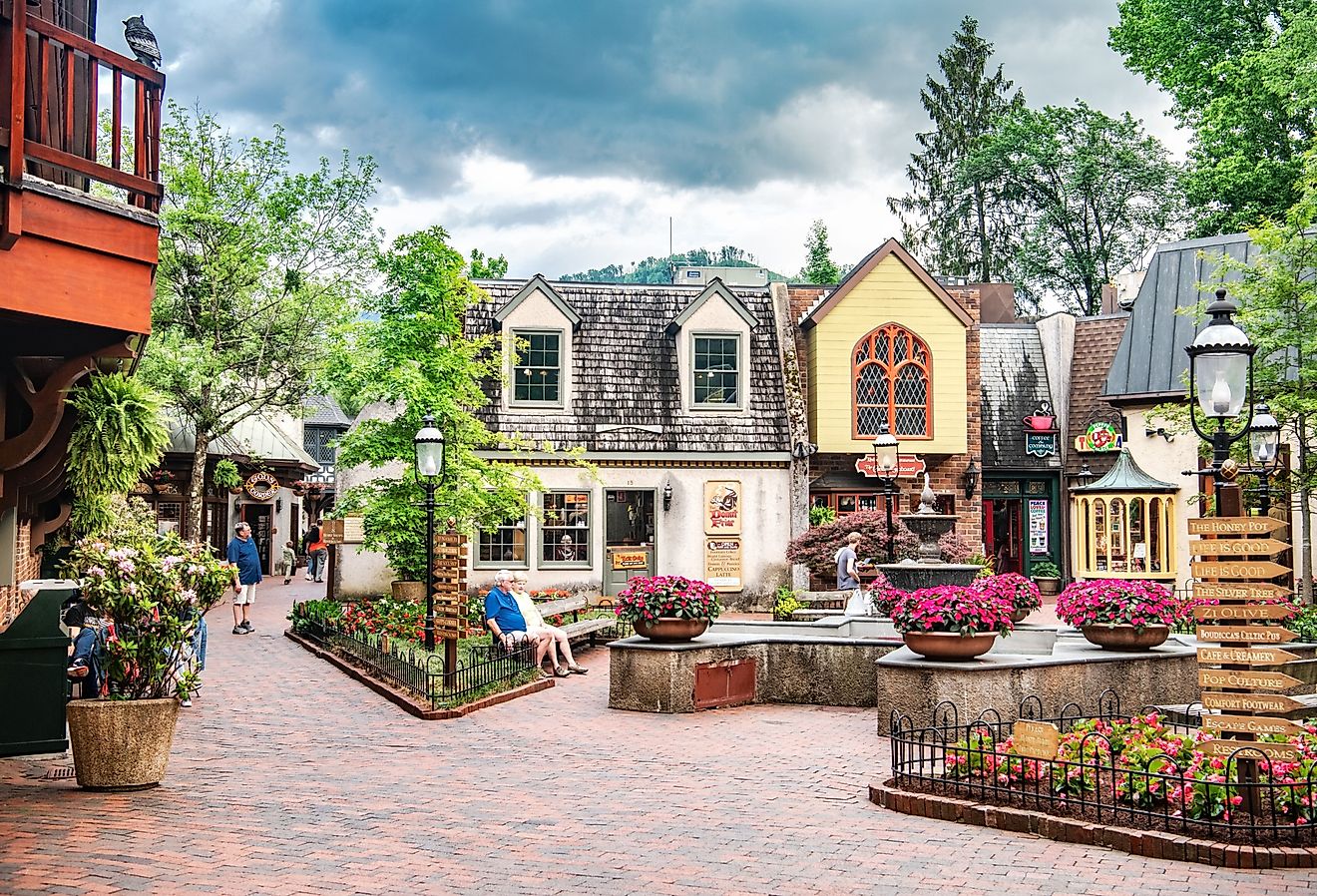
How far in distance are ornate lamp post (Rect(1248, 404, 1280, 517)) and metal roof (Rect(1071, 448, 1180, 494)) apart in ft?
20.5

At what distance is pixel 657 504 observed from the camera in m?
26.0

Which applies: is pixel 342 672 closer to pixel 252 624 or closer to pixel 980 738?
pixel 252 624

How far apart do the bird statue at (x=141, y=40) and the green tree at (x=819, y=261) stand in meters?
42.2

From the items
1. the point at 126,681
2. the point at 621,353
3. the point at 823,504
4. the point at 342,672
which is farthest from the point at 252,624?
the point at 126,681

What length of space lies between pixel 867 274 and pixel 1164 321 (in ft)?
22.5

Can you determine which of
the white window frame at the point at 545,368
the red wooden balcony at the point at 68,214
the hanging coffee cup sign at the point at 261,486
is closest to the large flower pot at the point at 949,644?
the red wooden balcony at the point at 68,214

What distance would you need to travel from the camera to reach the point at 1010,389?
30.6 m

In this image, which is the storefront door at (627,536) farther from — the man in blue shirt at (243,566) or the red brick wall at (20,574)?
the red brick wall at (20,574)

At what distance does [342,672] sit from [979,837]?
1085 centimetres

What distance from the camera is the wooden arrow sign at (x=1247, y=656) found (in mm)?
8039

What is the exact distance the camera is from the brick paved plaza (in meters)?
7.07

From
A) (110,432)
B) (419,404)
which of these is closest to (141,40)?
(110,432)

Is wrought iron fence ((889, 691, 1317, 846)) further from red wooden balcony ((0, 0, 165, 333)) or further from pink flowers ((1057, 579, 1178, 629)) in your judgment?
red wooden balcony ((0, 0, 165, 333))

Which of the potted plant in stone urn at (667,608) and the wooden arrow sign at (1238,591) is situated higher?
the wooden arrow sign at (1238,591)
